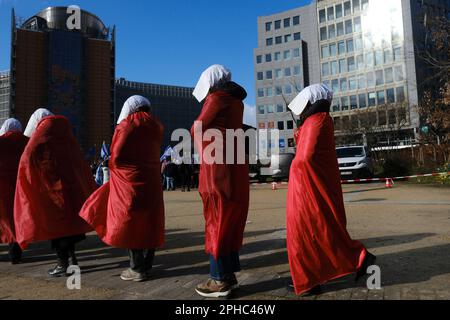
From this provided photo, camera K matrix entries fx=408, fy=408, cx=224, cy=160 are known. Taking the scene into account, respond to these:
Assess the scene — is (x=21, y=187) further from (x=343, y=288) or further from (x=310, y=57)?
(x=310, y=57)

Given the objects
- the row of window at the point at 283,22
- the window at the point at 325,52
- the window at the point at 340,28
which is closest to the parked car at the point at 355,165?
the window at the point at 340,28

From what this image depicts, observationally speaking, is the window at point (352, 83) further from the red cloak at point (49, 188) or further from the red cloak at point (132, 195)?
the red cloak at point (132, 195)

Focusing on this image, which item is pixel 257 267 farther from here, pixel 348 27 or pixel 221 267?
pixel 348 27

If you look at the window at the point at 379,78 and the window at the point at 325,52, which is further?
Result: the window at the point at 325,52

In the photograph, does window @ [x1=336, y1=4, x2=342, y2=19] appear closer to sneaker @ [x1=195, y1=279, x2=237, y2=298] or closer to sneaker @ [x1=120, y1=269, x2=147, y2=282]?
sneaker @ [x1=120, y1=269, x2=147, y2=282]

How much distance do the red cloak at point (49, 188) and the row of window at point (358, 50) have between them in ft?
218

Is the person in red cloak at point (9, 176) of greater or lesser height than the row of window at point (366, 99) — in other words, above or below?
below

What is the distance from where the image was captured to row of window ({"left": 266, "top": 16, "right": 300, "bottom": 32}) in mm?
79500

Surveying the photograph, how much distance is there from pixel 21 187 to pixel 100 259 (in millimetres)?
1306

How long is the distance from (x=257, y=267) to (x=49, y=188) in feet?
8.20

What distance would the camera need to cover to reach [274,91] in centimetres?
8025

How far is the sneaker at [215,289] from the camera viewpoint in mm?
3426

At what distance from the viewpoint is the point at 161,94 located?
436 feet

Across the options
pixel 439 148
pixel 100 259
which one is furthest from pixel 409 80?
pixel 100 259
